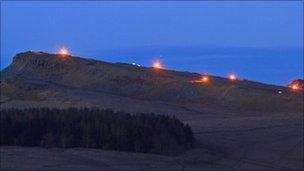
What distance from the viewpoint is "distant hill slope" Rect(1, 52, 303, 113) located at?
1289 inches

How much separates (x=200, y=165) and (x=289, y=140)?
4502 millimetres

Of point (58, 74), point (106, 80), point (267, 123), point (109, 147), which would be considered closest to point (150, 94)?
point (106, 80)

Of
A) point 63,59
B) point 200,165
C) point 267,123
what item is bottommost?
point 200,165

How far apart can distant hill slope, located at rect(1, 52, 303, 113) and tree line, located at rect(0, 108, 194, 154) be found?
9.49 metres

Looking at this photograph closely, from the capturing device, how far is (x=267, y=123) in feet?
86.8

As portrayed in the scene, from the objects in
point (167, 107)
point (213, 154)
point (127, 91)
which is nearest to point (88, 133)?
point (213, 154)

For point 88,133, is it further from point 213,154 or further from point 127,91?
point 127,91

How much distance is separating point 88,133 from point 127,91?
16.5 meters

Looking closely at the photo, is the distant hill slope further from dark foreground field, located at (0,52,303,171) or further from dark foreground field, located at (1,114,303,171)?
dark foreground field, located at (1,114,303,171)

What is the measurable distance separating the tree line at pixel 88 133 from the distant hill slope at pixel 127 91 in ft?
31.1

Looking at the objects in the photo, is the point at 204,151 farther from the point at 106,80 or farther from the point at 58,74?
the point at 58,74

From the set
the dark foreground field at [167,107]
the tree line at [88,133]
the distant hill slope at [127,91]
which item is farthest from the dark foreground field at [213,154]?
the distant hill slope at [127,91]

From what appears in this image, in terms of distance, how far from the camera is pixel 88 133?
2078 centimetres

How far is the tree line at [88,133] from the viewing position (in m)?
20.7
